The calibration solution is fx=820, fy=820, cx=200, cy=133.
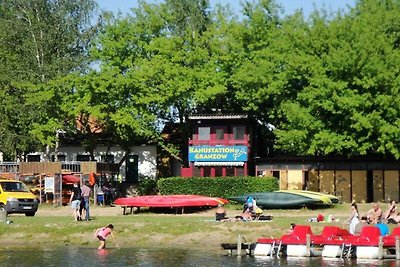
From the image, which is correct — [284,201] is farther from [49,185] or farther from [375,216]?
[49,185]

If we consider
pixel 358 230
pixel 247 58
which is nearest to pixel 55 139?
pixel 247 58

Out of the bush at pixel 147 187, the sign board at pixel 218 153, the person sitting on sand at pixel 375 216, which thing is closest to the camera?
the person sitting on sand at pixel 375 216

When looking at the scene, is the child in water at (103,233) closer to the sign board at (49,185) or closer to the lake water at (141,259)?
the lake water at (141,259)

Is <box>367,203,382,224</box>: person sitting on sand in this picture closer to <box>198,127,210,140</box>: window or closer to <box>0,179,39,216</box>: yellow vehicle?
<box>0,179,39,216</box>: yellow vehicle

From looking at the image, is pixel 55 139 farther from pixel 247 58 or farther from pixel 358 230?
pixel 358 230

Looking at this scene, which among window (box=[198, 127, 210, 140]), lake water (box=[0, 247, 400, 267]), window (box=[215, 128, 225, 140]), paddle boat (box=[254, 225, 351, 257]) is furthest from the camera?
window (box=[198, 127, 210, 140])

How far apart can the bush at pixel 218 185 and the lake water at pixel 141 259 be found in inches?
809

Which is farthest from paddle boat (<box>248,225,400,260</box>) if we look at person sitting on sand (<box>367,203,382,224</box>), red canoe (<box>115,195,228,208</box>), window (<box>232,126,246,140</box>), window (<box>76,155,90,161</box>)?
window (<box>76,155,90,161</box>)

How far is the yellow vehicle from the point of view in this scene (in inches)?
1881

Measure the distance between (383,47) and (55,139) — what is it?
2743cm

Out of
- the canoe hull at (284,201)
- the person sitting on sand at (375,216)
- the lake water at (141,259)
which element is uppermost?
the canoe hull at (284,201)

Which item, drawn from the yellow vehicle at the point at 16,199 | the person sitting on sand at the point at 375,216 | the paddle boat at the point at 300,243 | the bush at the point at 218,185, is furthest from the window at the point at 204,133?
the paddle boat at the point at 300,243

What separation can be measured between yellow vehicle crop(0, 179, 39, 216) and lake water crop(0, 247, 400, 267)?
29.1ft

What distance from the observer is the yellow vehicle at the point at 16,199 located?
1881 inches
